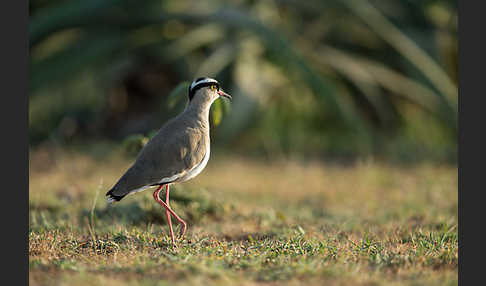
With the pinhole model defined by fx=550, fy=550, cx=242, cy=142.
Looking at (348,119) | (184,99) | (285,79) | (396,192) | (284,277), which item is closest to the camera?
(284,277)

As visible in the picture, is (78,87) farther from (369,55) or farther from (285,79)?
(369,55)

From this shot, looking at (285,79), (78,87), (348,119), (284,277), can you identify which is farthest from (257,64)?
(284,277)

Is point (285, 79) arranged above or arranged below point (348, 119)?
above

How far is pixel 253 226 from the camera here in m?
4.25

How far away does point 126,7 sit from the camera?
7613mm

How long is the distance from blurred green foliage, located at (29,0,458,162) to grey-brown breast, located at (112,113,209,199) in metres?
3.49

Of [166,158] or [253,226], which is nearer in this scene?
[166,158]

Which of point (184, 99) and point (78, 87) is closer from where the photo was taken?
point (184, 99)

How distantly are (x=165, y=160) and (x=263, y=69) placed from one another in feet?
20.0

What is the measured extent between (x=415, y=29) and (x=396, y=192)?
13.1 feet

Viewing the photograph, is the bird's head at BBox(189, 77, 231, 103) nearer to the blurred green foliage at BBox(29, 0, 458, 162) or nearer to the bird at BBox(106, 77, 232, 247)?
the bird at BBox(106, 77, 232, 247)

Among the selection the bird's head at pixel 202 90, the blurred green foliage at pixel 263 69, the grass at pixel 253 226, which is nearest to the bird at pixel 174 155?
the bird's head at pixel 202 90

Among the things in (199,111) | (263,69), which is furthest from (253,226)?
(263,69)

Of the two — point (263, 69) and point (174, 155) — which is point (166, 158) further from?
point (263, 69)
